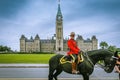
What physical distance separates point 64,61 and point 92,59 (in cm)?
111

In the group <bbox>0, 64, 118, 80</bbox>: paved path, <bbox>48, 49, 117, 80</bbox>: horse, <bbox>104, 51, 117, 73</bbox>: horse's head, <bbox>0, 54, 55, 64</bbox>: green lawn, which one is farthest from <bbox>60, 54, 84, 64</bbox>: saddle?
<bbox>0, 54, 55, 64</bbox>: green lawn

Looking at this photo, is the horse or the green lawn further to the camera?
the green lawn

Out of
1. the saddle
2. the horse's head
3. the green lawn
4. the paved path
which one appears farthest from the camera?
the green lawn

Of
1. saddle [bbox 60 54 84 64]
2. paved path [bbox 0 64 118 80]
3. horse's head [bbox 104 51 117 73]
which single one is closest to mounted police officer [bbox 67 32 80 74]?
saddle [bbox 60 54 84 64]

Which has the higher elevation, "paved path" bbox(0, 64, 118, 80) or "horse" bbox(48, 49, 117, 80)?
"horse" bbox(48, 49, 117, 80)

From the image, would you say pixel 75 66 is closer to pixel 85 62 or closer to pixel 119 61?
pixel 85 62

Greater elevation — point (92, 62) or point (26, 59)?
point (92, 62)

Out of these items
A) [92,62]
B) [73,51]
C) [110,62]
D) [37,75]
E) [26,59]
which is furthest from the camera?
[26,59]

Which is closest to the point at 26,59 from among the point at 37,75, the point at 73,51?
the point at 37,75

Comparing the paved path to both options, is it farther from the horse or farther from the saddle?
the horse

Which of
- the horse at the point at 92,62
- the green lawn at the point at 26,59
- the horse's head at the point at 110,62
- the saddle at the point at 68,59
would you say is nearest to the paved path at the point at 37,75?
the saddle at the point at 68,59

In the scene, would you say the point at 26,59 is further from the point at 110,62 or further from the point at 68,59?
the point at 110,62

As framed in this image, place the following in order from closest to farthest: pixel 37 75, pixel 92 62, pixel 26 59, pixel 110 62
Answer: pixel 110 62 < pixel 92 62 < pixel 37 75 < pixel 26 59

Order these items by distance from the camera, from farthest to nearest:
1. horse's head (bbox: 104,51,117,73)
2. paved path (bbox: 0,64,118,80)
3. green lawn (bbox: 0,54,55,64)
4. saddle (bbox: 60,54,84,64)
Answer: green lawn (bbox: 0,54,55,64) < paved path (bbox: 0,64,118,80) < saddle (bbox: 60,54,84,64) < horse's head (bbox: 104,51,117,73)
